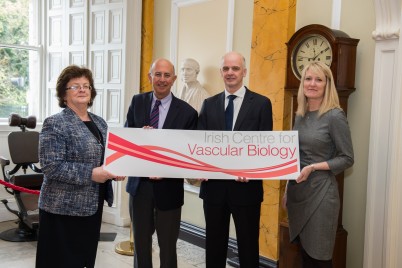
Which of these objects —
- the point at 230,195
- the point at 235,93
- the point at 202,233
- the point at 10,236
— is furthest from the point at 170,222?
the point at 10,236

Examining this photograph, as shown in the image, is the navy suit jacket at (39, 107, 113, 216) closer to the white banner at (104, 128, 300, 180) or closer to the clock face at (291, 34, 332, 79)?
the white banner at (104, 128, 300, 180)

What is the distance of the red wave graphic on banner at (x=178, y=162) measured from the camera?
251 cm

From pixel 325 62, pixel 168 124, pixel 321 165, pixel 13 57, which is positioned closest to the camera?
pixel 321 165

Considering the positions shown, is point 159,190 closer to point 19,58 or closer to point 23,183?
point 23,183

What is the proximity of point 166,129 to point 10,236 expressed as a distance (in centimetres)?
286

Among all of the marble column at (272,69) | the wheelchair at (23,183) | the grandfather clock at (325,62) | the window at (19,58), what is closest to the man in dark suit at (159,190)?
the grandfather clock at (325,62)

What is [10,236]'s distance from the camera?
14.9 feet

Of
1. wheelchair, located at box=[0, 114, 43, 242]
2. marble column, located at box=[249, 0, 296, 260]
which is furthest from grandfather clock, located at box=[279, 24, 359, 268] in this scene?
wheelchair, located at box=[0, 114, 43, 242]

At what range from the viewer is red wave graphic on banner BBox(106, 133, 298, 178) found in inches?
98.9

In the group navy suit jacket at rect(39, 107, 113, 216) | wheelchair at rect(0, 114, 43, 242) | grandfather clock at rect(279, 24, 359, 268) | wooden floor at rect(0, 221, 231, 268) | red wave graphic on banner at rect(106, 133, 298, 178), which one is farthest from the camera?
wheelchair at rect(0, 114, 43, 242)

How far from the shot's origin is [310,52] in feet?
10.4

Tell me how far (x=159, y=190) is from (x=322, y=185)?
0.97 m

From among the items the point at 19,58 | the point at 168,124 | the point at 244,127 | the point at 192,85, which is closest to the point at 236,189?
the point at 244,127

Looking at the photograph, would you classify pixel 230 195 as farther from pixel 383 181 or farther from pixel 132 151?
pixel 383 181
